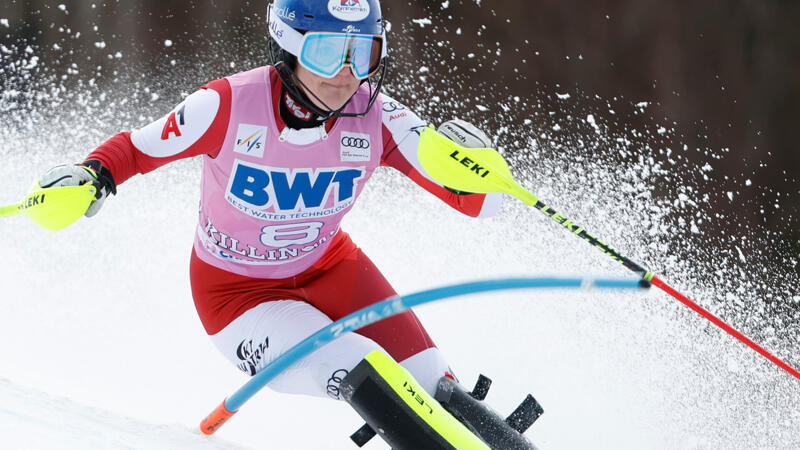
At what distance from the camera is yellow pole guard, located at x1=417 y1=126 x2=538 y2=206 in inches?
61.0

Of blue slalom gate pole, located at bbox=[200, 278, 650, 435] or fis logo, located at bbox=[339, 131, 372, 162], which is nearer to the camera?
blue slalom gate pole, located at bbox=[200, 278, 650, 435]

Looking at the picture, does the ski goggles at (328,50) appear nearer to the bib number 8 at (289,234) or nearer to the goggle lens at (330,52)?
the goggle lens at (330,52)

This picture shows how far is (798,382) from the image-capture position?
11.1 ft

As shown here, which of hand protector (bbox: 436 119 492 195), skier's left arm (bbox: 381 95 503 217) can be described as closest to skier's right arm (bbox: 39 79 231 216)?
skier's left arm (bbox: 381 95 503 217)

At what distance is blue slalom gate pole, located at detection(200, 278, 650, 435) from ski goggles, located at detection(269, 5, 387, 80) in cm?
49

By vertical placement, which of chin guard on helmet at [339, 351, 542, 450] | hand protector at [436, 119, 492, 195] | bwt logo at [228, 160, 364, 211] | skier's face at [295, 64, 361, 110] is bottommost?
chin guard on helmet at [339, 351, 542, 450]

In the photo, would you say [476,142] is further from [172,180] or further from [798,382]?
[798,382]

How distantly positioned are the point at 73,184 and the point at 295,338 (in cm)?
51

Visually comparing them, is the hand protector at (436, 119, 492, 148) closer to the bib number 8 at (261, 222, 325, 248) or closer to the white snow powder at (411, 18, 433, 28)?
the bib number 8 at (261, 222, 325, 248)

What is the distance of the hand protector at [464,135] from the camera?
1.61 metres

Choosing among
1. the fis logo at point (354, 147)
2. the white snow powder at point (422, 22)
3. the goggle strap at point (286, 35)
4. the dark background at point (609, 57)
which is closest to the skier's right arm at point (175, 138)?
the goggle strap at point (286, 35)

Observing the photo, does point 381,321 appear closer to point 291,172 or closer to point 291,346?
point 291,346

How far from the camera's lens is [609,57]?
4.26 metres

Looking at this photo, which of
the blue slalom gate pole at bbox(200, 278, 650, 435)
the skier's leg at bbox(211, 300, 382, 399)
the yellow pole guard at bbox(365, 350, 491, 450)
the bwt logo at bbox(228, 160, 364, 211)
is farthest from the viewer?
the bwt logo at bbox(228, 160, 364, 211)
